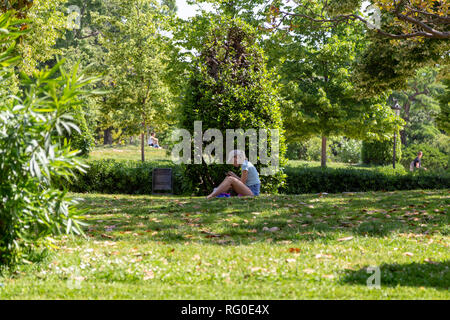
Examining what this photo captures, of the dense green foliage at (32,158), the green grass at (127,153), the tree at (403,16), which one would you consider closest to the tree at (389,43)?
the tree at (403,16)

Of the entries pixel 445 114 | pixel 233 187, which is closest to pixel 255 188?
pixel 233 187

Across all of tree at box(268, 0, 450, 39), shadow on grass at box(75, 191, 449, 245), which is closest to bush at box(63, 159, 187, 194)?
shadow on grass at box(75, 191, 449, 245)

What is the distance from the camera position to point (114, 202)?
1014cm

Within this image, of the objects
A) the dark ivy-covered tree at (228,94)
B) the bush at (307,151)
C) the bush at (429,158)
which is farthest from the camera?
the bush at (307,151)

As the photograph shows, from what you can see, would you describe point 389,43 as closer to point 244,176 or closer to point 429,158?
point 244,176

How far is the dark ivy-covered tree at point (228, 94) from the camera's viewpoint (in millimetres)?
10930

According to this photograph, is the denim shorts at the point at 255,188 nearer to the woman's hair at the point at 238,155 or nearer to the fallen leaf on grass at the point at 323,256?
the woman's hair at the point at 238,155

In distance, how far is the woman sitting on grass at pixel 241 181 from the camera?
32.4 feet

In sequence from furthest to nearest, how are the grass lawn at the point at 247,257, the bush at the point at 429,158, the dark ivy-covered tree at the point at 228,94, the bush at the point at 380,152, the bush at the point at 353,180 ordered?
the bush at the point at 429,158 → the bush at the point at 380,152 → the bush at the point at 353,180 → the dark ivy-covered tree at the point at 228,94 → the grass lawn at the point at 247,257

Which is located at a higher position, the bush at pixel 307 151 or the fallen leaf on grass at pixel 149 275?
the bush at pixel 307 151

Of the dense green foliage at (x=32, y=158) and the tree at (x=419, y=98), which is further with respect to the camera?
the tree at (x=419, y=98)

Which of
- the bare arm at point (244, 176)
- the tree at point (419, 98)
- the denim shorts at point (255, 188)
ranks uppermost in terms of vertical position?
the tree at point (419, 98)

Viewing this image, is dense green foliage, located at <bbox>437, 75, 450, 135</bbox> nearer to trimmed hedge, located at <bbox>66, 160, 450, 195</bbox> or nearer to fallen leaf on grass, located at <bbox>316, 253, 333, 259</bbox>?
trimmed hedge, located at <bbox>66, 160, 450, 195</bbox>

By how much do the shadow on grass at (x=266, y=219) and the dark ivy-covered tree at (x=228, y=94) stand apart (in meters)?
2.28
